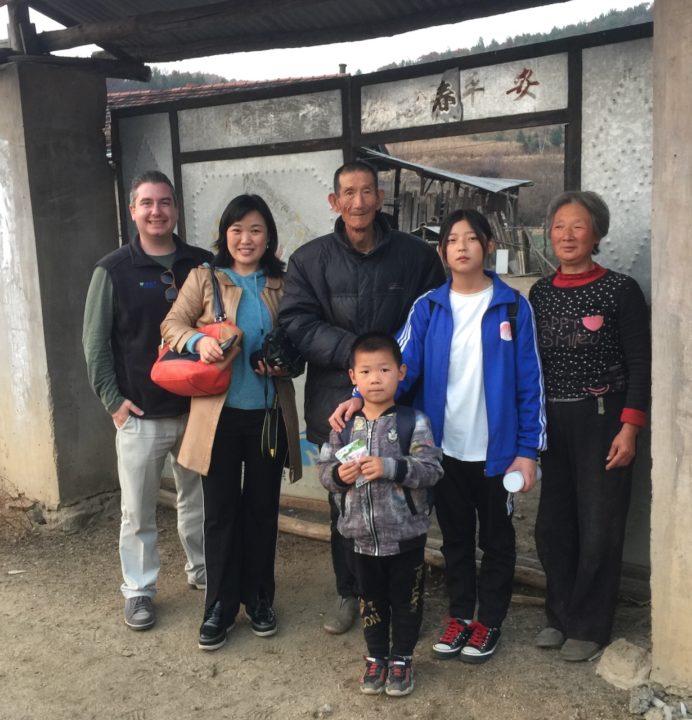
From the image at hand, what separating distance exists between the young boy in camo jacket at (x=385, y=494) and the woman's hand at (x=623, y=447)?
0.73 meters

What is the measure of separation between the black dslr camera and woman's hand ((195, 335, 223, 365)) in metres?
0.19

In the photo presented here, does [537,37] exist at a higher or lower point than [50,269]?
higher

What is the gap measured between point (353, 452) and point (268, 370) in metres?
0.65

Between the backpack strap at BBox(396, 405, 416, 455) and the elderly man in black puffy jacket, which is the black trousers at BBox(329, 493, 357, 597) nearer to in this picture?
the elderly man in black puffy jacket

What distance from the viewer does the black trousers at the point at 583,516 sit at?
2.98m

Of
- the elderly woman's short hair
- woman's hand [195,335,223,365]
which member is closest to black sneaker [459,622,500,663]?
woman's hand [195,335,223,365]

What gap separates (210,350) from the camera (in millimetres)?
2945

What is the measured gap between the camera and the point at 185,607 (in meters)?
3.72

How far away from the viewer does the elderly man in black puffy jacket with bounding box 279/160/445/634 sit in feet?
9.80

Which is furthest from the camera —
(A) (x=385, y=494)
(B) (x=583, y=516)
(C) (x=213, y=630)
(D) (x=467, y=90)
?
(D) (x=467, y=90)

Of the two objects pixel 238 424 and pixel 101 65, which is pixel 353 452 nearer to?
pixel 238 424

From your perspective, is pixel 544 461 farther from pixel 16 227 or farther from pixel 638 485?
pixel 16 227

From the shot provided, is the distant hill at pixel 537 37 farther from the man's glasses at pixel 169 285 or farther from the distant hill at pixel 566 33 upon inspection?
the man's glasses at pixel 169 285

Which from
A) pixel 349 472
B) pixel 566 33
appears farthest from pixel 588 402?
pixel 566 33
